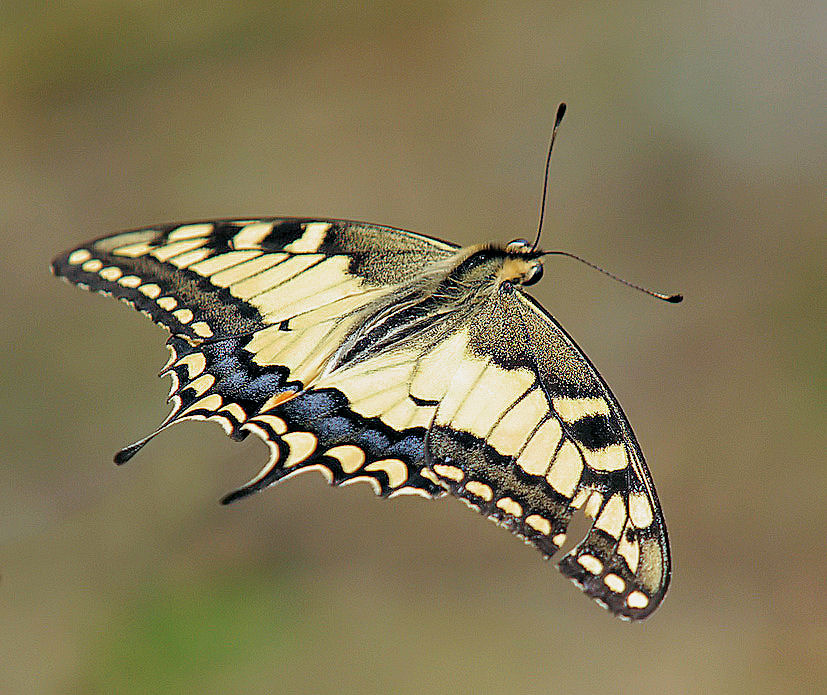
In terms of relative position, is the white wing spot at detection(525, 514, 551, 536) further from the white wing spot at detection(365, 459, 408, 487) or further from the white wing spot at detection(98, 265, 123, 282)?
the white wing spot at detection(98, 265, 123, 282)

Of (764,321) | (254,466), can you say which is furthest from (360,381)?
(764,321)

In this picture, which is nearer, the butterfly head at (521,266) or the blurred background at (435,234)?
the butterfly head at (521,266)

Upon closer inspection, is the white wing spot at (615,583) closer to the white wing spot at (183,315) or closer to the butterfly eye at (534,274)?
the butterfly eye at (534,274)

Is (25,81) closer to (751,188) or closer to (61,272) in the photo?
(61,272)

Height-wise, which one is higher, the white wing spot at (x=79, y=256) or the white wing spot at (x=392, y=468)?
the white wing spot at (x=79, y=256)

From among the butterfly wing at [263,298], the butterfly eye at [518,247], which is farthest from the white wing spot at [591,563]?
the butterfly eye at [518,247]

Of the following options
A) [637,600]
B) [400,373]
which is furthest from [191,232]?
[637,600]

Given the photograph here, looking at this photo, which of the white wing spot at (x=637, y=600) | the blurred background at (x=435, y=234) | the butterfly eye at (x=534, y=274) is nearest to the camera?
the white wing spot at (x=637, y=600)

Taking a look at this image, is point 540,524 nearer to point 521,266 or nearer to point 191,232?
point 521,266
